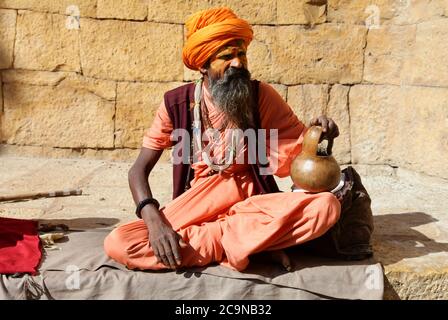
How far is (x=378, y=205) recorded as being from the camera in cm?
Result: 436

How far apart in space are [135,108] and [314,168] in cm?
357

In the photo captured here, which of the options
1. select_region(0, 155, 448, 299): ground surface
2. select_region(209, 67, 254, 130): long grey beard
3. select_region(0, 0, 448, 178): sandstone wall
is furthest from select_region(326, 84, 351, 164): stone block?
select_region(209, 67, 254, 130): long grey beard

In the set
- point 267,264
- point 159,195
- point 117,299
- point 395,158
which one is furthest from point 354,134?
point 117,299

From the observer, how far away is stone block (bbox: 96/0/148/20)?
19.0 ft

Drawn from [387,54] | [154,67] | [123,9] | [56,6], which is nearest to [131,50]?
[154,67]

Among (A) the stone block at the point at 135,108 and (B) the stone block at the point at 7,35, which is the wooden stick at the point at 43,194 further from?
(B) the stone block at the point at 7,35

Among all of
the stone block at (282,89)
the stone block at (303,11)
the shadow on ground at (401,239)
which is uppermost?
the stone block at (303,11)

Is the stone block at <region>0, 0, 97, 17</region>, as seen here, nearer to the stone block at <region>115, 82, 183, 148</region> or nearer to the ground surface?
the stone block at <region>115, 82, 183, 148</region>

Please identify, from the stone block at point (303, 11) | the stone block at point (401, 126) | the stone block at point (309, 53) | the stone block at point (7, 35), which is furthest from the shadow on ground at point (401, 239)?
the stone block at point (7, 35)

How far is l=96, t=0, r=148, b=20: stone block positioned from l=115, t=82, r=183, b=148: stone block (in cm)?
73

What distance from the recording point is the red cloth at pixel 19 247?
277 cm

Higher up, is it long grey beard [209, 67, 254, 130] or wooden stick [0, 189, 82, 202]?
long grey beard [209, 67, 254, 130]

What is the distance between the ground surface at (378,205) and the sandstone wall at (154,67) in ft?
1.02

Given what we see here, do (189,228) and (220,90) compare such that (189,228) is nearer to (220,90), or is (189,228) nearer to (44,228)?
(220,90)
